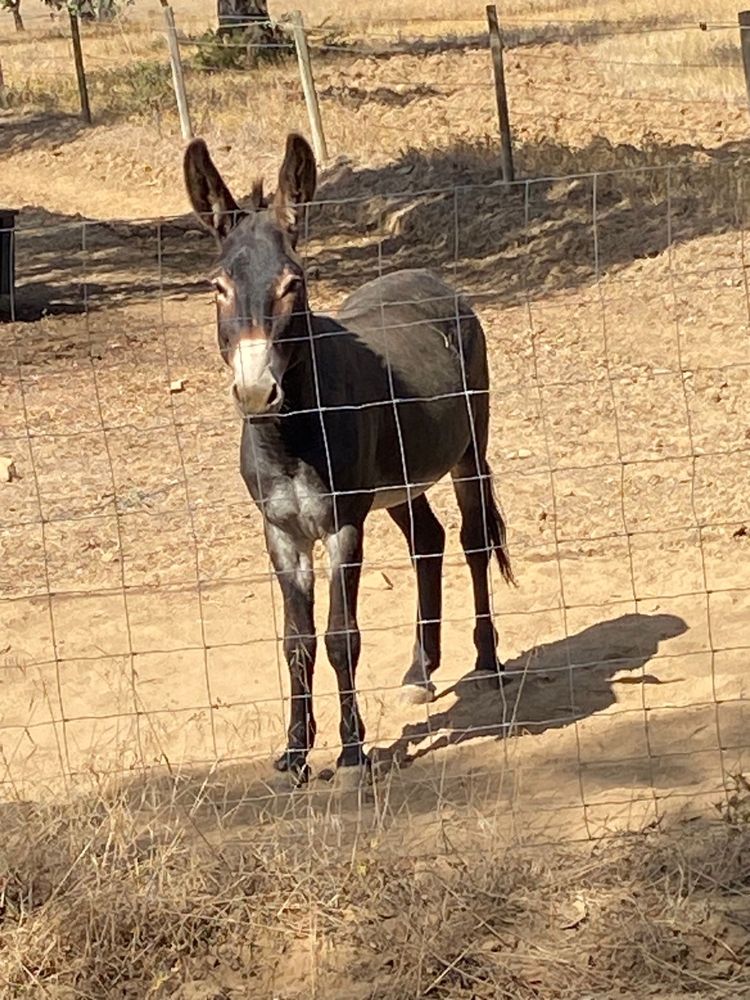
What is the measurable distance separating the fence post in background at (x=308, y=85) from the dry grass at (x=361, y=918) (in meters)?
15.6

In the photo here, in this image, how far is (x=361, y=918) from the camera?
4578mm

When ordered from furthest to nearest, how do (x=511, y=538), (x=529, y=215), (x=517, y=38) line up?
(x=517, y=38) → (x=529, y=215) → (x=511, y=538)

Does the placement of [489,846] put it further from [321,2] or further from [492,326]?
[321,2]

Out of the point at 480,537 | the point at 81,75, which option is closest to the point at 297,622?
the point at 480,537

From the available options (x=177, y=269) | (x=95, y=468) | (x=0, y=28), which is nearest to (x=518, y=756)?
(x=95, y=468)

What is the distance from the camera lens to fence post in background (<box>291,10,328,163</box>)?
64.4ft

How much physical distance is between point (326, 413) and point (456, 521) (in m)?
3.41

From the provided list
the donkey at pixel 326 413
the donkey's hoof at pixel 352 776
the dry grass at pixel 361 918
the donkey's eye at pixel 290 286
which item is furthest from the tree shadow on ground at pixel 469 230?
the dry grass at pixel 361 918

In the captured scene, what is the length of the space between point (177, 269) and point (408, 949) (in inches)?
552

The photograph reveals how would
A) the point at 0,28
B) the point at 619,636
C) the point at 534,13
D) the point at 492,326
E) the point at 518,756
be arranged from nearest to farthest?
the point at 518,756
the point at 619,636
the point at 492,326
the point at 534,13
the point at 0,28

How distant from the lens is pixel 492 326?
1379cm

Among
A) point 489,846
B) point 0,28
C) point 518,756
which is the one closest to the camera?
point 489,846

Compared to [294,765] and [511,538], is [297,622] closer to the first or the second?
[294,765]

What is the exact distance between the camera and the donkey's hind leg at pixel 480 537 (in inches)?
289
